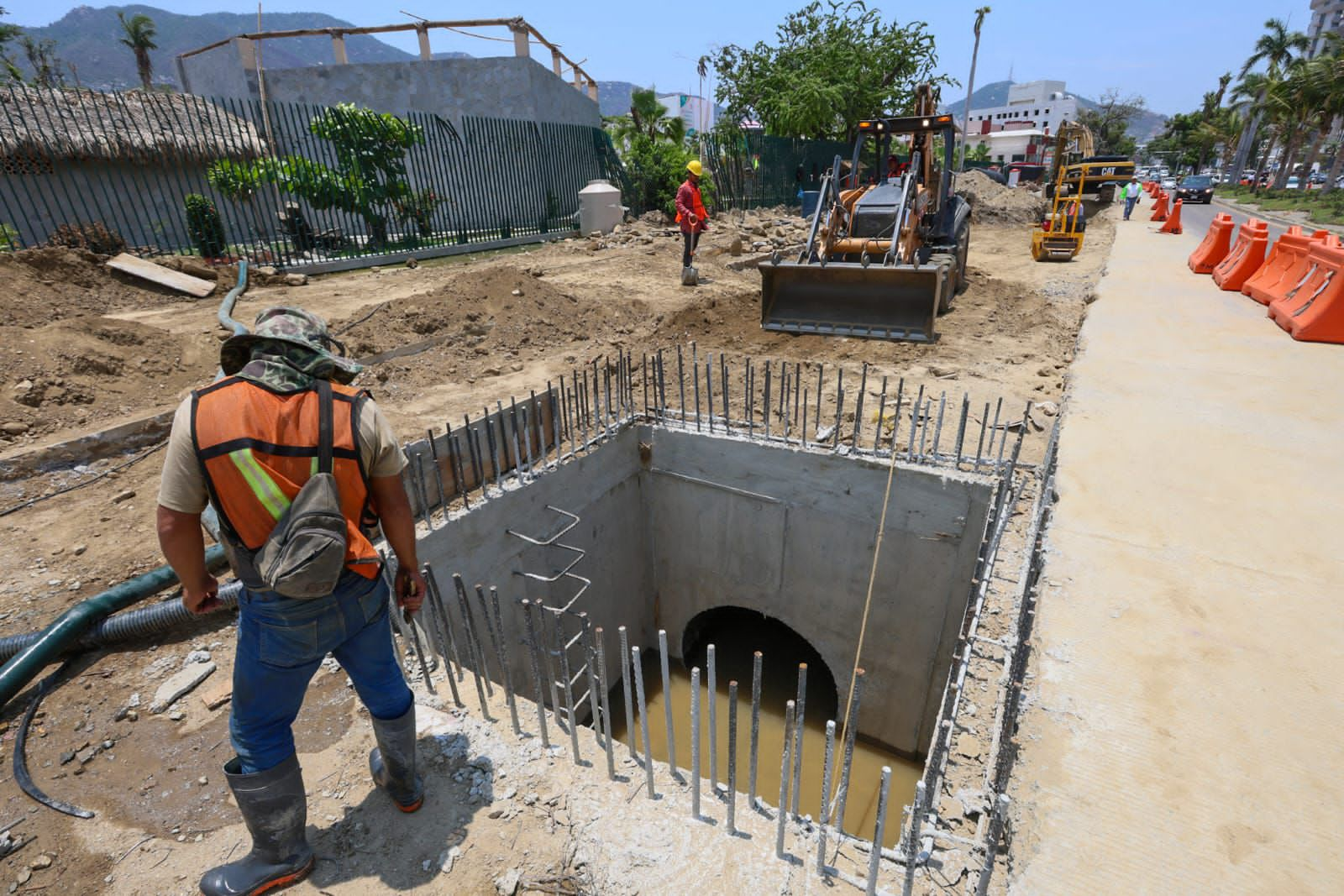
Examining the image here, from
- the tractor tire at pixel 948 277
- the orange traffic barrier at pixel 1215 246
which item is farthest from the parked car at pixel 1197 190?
the tractor tire at pixel 948 277

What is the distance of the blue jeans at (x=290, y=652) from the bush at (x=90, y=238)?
12.1 meters

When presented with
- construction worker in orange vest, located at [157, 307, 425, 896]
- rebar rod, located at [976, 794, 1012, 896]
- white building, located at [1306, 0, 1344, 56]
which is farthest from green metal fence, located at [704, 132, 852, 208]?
white building, located at [1306, 0, 1344, 56]

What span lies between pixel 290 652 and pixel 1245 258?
1204 cm

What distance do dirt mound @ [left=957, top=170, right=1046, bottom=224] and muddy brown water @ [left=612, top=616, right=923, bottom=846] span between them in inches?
800

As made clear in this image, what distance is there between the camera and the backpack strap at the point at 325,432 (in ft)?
6.46

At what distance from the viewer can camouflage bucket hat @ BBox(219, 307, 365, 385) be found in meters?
2.03

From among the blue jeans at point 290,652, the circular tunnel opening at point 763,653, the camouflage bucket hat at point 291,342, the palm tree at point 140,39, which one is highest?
the palm tree at point 140,39

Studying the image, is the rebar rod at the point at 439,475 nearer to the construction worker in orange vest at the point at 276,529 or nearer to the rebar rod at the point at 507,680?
the rebar rod at the point at 507,680

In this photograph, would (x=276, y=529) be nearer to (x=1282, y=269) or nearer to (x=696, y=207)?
(x=696, y=207)

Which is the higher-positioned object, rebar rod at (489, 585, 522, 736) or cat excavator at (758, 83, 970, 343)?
cat excavator at (758, 83, 970, 343)

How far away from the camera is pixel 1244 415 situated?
16.5 feet

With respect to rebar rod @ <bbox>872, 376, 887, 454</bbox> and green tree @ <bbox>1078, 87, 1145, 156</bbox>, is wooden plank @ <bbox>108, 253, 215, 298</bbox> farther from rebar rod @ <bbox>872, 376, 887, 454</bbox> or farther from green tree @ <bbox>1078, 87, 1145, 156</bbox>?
green tree @ <bbox>1078, 87, 1145, 156</bbox>

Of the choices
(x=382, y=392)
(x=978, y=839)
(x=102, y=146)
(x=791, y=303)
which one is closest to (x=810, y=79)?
(x=791, y=303)

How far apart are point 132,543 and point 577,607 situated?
3.65 meters
